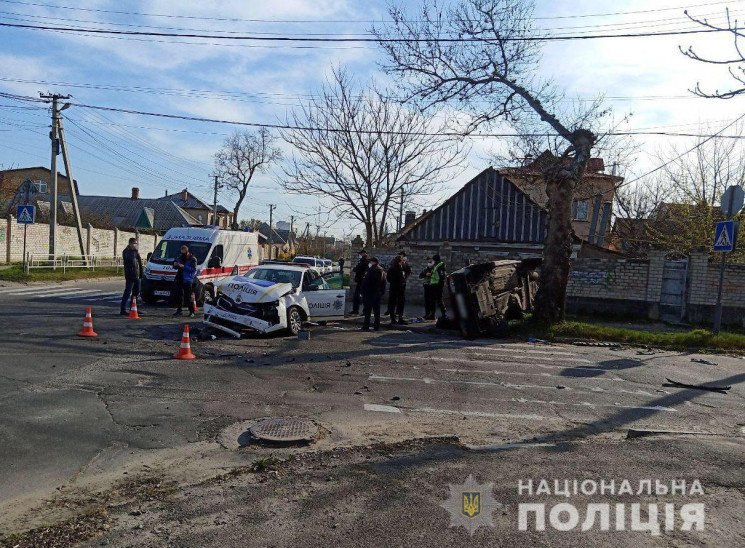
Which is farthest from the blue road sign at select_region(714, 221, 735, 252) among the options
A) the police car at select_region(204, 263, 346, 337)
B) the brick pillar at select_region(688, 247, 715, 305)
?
the police car at select_region(204, 263, 346, 337)

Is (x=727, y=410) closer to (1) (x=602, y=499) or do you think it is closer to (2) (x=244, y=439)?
(1) (x=602, y=499)

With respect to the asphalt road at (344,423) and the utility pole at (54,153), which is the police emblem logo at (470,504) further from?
the utility pole at (54,153)

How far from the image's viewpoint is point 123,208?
232 ft

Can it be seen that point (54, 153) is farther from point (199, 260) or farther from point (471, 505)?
point (471, 505)

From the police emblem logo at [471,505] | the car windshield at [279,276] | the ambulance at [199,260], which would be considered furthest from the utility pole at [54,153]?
the police emblem logo at [471,505]

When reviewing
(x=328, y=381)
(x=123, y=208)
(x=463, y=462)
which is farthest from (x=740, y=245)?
(x=123, y=208)

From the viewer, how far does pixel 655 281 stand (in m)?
17.7

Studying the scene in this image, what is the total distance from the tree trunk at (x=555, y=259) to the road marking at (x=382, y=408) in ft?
28.7

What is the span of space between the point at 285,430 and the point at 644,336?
10853mm

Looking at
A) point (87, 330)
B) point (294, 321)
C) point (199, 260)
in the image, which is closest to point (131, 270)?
point (87, 330)

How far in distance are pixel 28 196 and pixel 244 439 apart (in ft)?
81.9

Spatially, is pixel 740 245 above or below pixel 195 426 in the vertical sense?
above

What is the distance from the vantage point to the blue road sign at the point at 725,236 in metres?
13.4

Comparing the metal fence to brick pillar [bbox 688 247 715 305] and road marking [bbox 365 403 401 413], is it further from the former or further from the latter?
brick pillar [bbox 688 247 715 305]
